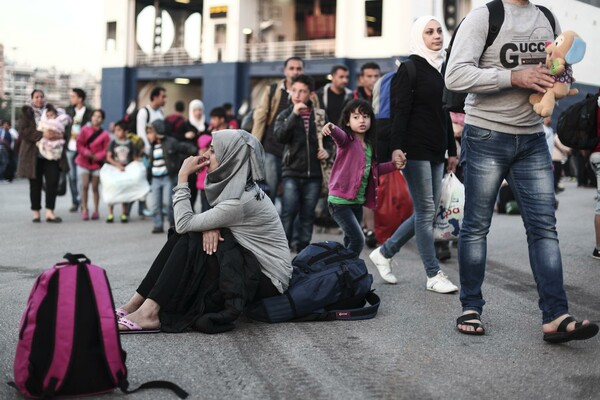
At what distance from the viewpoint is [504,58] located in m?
4.90

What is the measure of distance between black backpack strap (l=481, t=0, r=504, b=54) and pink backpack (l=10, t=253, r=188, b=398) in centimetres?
265

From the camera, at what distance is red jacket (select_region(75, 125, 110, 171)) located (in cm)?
1303

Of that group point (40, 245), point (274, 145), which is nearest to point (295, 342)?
point (274, 145)

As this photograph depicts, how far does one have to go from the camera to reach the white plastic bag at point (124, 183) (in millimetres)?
12539

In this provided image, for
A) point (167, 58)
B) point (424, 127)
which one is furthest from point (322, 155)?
point (167, 58)

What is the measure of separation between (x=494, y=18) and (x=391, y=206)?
14.9 feet

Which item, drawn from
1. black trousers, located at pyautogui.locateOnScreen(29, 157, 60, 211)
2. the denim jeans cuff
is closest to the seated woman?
the denim jeans cuff

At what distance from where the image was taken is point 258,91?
3856cm

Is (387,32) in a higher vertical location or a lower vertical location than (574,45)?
higher

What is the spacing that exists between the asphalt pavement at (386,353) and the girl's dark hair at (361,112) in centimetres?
121

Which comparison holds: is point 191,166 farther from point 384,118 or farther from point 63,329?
point 384,118

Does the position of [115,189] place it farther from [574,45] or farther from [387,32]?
[387,32]

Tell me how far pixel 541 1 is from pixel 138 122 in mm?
8382

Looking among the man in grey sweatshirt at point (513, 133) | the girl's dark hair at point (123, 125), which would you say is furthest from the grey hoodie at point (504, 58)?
the girl's dark hair at point (123, 125)
